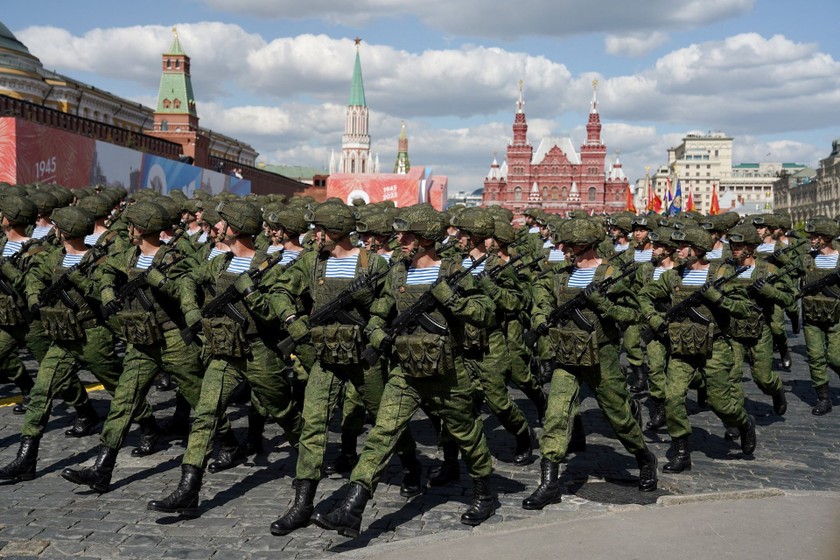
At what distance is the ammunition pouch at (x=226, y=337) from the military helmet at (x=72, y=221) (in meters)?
2.01

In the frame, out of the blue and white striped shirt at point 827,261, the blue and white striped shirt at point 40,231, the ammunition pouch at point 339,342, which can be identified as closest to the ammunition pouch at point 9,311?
the blue and white striped shirt at point 40,231

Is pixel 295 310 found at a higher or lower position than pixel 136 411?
higher

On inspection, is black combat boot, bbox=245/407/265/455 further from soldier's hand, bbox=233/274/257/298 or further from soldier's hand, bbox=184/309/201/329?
soldier's hand, bbox=233/274/257/298

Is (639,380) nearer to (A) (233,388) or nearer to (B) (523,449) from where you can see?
(B) (523,449)

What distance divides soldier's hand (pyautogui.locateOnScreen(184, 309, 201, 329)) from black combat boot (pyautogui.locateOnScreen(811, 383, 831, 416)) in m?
7.27

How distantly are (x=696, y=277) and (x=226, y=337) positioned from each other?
13.6 ft

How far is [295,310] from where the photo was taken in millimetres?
6531

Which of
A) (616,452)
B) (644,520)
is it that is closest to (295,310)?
(644,520)

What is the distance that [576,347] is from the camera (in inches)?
265

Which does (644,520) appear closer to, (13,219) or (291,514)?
(291,514)

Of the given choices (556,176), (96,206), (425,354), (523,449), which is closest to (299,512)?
(425,354)

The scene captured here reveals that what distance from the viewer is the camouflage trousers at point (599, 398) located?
672 centimetres

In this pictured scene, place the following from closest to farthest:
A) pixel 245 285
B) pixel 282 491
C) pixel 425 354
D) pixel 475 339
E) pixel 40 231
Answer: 1. pixel 425 354
2. pixel 245 285
3. pixel 282 491
4. pixel 475 339
5. pixel 40 231

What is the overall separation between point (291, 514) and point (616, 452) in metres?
3.60
